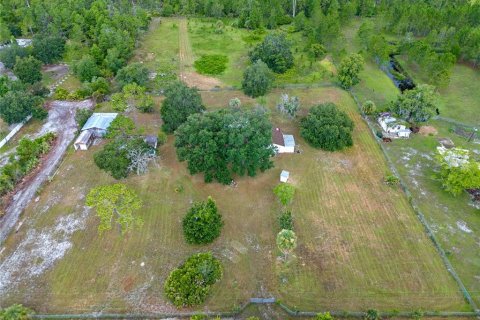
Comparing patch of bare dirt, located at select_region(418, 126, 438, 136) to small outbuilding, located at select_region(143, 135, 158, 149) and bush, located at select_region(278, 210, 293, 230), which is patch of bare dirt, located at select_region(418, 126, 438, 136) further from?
small outbuilding, located at select_region(143, 135, 158, 149)

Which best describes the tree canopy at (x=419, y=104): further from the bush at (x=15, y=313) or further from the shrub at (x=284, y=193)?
the bush at (x=15, y=313)

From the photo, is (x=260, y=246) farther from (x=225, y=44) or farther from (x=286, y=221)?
(x=225, y=44)

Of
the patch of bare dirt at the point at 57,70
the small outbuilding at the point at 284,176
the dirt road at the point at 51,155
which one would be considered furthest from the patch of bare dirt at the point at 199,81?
the small outbuilding at the point at 284,176

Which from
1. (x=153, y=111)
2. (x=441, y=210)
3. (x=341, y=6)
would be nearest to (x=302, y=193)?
(x=441, y=210)

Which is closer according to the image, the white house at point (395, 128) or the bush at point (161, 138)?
the bush at point (161, 138)

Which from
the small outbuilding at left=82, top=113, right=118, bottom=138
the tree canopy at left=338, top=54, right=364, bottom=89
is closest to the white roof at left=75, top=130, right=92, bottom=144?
the small outbuilding at left=82, top=113, right=118, bottom=138

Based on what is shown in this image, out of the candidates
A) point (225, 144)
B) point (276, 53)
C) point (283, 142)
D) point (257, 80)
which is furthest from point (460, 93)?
point (225, 144)
